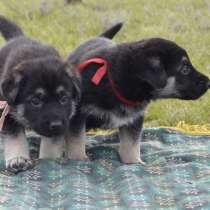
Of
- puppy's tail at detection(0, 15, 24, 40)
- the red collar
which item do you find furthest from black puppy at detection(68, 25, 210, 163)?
puppy's tail at detection(0, 15, 24, 40)

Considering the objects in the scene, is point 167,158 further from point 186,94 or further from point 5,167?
point 5,167

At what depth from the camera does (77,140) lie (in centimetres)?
528

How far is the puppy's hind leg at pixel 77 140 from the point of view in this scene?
5230mm

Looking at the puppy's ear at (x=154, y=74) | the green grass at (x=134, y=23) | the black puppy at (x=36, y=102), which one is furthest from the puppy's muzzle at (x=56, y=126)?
the green grass at (x=134, y=23)

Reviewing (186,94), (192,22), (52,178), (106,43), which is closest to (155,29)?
(192,22)

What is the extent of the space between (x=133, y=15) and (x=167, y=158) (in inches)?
270

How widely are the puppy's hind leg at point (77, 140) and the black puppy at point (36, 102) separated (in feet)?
0.29

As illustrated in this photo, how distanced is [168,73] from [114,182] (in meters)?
1.03

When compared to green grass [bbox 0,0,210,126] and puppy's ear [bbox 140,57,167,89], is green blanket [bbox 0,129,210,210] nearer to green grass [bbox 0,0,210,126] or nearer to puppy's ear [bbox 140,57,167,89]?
puppy's ear [bbox 140,57,167,89]

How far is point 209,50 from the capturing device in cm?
924

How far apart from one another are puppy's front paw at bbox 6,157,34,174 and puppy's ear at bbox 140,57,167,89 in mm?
1157

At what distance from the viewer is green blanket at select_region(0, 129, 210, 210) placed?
4.39 metres

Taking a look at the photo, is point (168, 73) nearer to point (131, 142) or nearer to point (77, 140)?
point (131, 142)

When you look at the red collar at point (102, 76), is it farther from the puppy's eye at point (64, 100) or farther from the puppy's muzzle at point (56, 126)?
the puppy's muzzle at point (56, 126)
